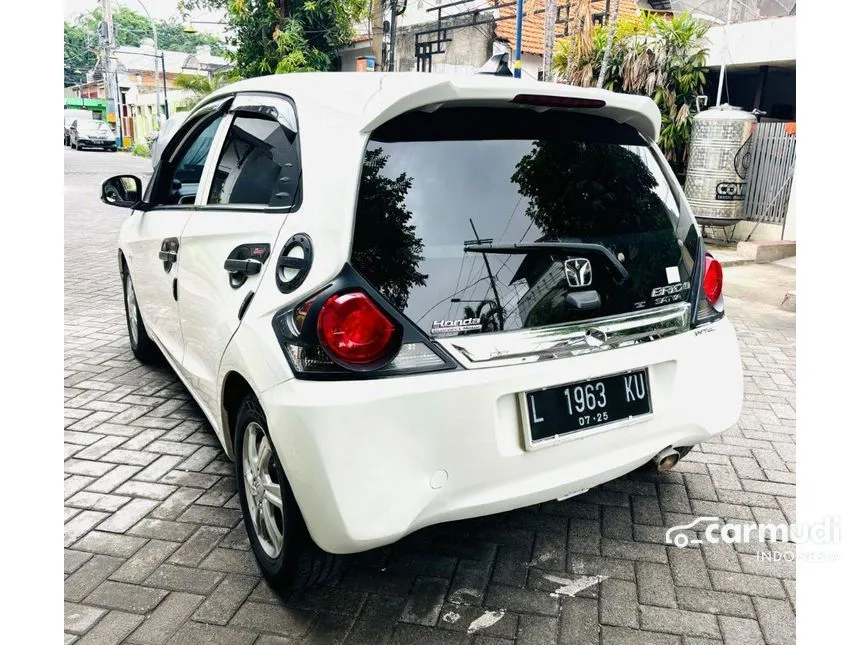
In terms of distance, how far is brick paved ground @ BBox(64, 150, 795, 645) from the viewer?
2312 mm

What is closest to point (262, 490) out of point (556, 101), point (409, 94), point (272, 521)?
point (272, 521)

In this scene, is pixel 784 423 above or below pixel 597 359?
below

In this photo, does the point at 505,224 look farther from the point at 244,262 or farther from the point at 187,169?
the point at 187,169

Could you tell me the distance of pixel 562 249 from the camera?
2.27 meters

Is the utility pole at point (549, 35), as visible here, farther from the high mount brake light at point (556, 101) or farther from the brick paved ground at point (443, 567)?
the high mount brake light at point (556, 101)

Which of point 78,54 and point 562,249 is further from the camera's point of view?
point 78,54

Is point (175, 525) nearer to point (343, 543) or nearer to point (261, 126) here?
point (343, 543)

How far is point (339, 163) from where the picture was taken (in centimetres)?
218

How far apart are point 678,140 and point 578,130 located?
9.84m

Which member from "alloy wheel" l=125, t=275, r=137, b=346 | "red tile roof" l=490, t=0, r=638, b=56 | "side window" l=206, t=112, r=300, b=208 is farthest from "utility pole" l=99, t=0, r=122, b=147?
"side window" l=206, t=112, r=300, b=208

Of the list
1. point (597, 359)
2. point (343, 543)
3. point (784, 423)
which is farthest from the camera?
point (784, 423)

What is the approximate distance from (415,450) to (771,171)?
9.99 metres
